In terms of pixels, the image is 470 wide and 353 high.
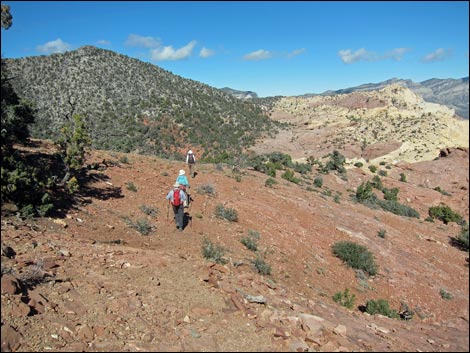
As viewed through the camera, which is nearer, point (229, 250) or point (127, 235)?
point (127, 235)

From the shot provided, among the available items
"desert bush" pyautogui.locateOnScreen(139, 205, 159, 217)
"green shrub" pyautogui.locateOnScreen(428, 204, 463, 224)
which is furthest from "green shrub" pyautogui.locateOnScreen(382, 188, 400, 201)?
"desert bush" pyautogui.locateOnScreen(139, 205, 159, 217)

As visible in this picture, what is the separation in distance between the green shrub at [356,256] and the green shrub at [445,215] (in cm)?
1447

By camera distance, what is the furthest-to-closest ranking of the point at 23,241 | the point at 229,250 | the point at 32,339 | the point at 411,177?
the point at 411,177 < the point at 229,250 < the point at 23,241 < the point at 32,339

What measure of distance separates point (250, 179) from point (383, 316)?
11.4 meters

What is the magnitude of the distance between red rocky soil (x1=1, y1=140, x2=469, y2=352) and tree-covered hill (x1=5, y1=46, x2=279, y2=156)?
24.3 m

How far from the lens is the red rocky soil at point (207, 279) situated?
16.9ft

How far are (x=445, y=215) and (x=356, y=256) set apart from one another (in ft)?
51.1

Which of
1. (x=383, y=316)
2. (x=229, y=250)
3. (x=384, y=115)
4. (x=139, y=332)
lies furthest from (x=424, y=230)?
(x=384, y=115)

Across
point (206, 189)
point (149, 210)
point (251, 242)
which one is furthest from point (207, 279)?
point (206, 189)

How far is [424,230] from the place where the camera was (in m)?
19.0

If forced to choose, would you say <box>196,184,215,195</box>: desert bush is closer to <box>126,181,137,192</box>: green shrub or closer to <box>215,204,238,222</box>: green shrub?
<box>215,204,238,222</box>: green shrub

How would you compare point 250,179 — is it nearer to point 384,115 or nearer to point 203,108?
point 203,108

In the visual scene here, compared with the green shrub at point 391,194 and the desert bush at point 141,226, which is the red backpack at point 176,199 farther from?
the green shrub at point 391,194

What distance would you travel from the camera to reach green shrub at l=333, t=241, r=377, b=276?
39.7 feet
